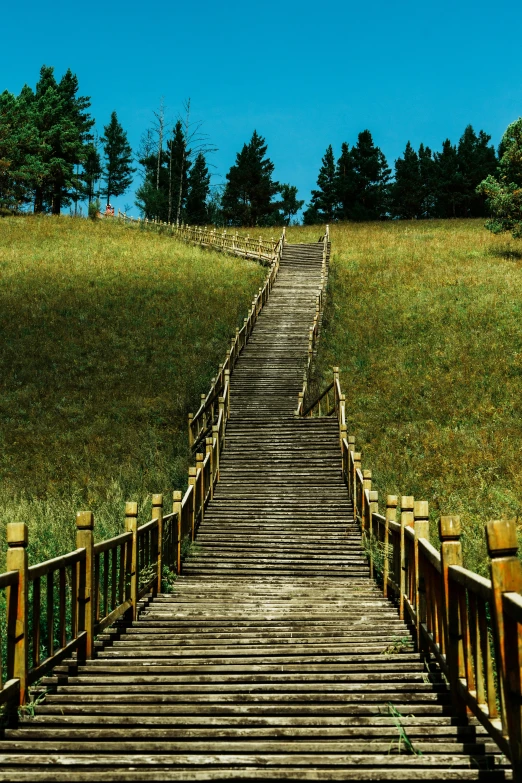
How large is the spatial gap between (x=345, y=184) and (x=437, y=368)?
55286 mm

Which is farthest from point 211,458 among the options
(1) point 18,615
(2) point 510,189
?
(2) point 510,189

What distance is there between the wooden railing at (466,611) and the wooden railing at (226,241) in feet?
106

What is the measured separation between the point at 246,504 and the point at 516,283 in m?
21.8

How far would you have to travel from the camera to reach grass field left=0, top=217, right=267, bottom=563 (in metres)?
15.2

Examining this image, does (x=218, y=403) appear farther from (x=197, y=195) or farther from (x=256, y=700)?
(x=197, y=195)

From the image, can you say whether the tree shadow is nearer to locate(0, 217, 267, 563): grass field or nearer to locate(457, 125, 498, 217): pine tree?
locate(0, 217, 267, 563): grass field

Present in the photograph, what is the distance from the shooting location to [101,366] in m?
24.8

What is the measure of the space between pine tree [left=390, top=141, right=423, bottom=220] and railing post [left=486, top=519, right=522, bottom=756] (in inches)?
3044

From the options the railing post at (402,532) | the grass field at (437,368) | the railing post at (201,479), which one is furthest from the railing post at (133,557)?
the railing post at (201,479)

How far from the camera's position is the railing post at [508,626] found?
303cm

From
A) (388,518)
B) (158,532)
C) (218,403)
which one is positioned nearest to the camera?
(388,518)

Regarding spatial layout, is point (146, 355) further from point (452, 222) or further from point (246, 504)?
point (452, 222)

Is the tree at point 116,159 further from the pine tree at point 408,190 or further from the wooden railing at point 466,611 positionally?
the wooden railing at point 466,611

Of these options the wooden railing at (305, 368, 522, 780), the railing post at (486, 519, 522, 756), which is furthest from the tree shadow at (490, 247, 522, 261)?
the railing post at (486, 519, 522, 756)
